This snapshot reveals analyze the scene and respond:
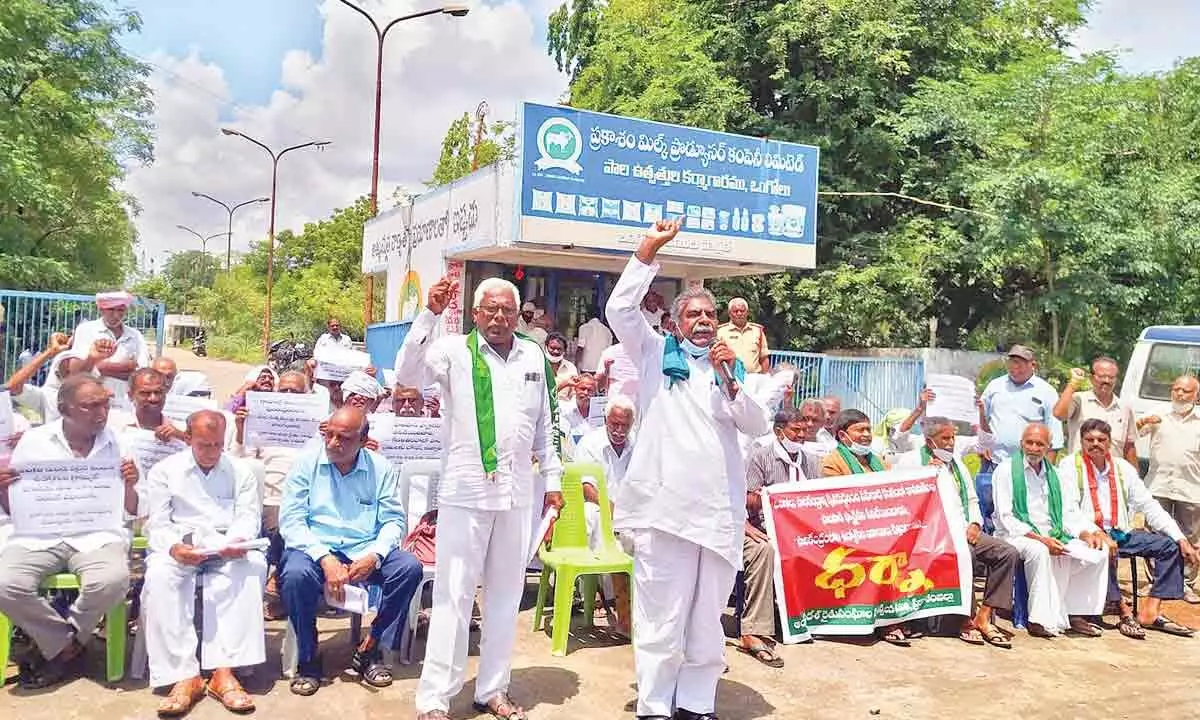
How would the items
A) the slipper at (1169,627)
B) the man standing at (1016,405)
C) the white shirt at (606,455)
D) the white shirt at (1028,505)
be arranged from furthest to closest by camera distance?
the man standing at (1016,405) → the slipper at (1169,627) → the white shirt at (1028,505) → the white shirt at (606,455)

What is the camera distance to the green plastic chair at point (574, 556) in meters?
5.38

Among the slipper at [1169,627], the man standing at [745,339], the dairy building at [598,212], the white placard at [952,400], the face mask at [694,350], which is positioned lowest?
the slipper at [1169,627]

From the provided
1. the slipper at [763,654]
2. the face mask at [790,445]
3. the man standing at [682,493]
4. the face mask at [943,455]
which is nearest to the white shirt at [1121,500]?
the face mask at [943,455]

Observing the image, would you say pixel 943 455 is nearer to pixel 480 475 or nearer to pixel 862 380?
pixel 480 475

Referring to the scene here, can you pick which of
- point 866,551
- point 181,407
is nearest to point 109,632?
point 181,407

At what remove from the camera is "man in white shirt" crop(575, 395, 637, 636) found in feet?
19.1

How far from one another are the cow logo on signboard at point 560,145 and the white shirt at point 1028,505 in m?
6.89

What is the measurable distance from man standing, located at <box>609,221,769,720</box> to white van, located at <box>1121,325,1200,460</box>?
747 centimetres

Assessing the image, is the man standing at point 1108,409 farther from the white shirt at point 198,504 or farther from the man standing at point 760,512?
the white shirt at point 198,504

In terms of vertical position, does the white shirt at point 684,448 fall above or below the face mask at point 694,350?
below

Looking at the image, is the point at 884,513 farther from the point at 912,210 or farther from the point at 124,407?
the point at 912,210

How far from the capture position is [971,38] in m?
19.2

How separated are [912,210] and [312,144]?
1986cm

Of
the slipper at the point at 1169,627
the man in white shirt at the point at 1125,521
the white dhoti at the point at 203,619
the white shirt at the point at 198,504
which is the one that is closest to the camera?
the white dhoti at the point at 203,619
